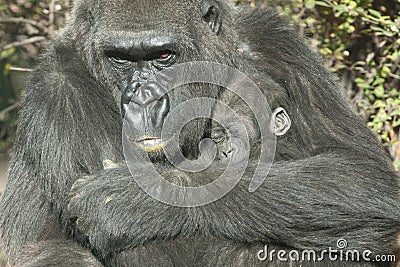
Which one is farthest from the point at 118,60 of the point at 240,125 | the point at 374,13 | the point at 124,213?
the point at 374,13

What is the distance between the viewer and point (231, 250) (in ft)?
15.0

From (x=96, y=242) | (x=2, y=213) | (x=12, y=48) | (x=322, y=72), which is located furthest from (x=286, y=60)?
(x=12, y=48)

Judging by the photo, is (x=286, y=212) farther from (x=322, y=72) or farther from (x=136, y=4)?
(x=136, y=4)

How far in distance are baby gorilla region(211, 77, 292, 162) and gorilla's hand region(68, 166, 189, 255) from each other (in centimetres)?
61

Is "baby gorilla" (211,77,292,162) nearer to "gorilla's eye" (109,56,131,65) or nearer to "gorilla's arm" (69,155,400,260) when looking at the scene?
"gorilla's arm" (69,155,400,260)

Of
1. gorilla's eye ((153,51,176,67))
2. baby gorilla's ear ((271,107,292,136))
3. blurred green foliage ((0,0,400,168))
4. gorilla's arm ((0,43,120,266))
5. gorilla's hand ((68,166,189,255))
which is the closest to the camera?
gorilla's hand ((68,166,189,255))

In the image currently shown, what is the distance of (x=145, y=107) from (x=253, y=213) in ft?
2.87

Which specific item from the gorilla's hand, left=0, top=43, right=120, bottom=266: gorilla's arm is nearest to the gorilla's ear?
left=0, top=43, right=120, bottom=266: gorilla's arm

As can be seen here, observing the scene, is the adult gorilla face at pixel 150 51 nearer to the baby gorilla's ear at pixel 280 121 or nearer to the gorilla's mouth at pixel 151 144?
the gorilla's mouth at pixel 151 144

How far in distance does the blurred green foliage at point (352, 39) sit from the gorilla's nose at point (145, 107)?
2.04m

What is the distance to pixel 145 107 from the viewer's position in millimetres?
4527

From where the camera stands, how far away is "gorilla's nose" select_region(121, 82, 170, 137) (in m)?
4.48

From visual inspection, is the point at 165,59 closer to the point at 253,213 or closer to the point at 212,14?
the point at 212,14

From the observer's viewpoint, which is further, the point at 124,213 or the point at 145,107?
the point at 145,107
